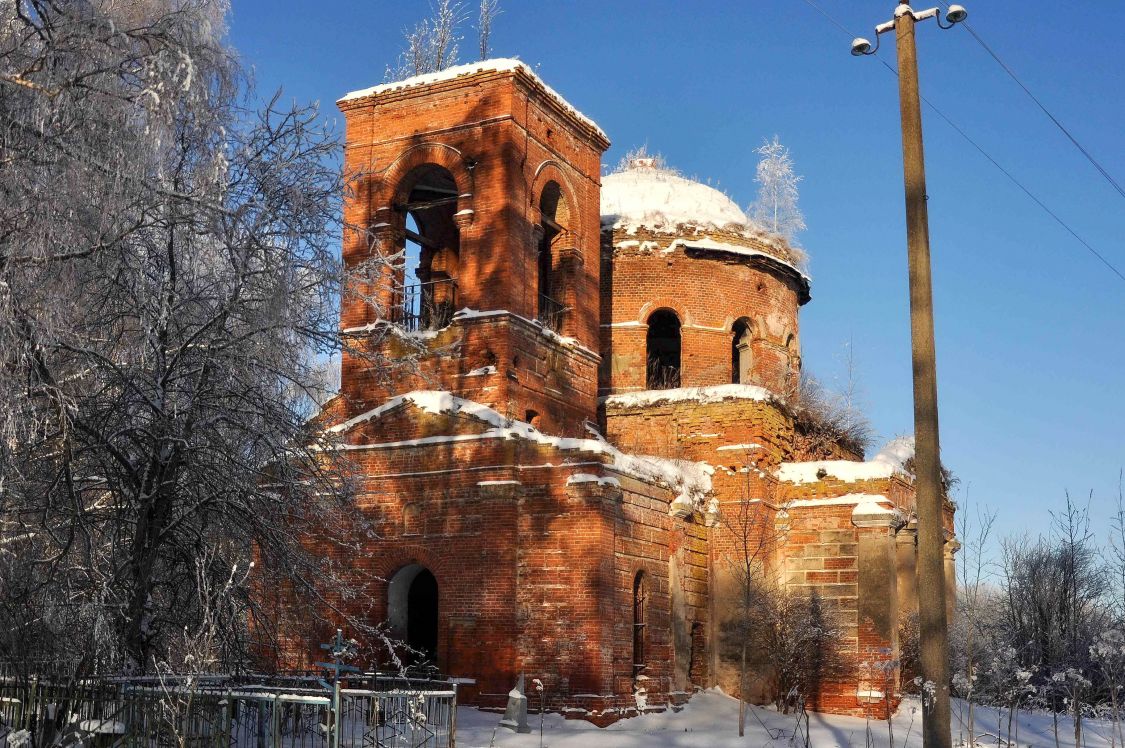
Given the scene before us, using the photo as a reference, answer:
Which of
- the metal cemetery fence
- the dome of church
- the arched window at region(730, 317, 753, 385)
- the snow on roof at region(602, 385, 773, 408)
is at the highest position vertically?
the dome of church

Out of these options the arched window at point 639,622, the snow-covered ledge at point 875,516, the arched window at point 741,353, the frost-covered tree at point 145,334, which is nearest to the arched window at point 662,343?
the arched window at point 741,353

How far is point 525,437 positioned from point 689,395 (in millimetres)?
5289

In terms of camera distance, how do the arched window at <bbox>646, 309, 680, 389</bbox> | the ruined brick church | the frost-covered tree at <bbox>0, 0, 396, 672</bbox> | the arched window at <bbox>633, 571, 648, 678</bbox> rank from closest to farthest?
the frost-covered tree at <bbox>0, 0, 396, 672</bbox> → the ruined brick church → the arched window at <bbox>633, 571, 648, 678</bbox> → the arched window at <bbox>646, 309, 680, 389</bbox>

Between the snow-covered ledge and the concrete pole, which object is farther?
the snow-covered ledge

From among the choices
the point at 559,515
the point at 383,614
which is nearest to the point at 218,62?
the point at 559,515

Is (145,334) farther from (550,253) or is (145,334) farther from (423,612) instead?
(550,253)

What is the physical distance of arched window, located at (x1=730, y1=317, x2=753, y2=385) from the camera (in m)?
25.3

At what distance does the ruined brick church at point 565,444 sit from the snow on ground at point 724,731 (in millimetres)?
451

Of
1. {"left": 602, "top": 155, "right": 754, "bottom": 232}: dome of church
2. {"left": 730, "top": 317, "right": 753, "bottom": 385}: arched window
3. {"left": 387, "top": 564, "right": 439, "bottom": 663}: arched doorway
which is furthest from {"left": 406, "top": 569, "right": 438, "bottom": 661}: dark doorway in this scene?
{"left": 602, "top": 155, "right": 754, "bottom": 232}: dome of church

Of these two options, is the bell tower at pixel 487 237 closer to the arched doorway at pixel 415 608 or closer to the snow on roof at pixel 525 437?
the snow on roof at pixel 525 437

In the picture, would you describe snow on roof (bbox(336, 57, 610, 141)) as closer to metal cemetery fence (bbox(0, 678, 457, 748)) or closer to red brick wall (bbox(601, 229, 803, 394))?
red brick wall (bbox(601, 229, 803, 394))

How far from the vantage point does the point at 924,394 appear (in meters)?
9.01

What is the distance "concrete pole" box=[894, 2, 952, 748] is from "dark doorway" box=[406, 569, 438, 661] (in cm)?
1211

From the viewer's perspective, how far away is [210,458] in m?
11.0
